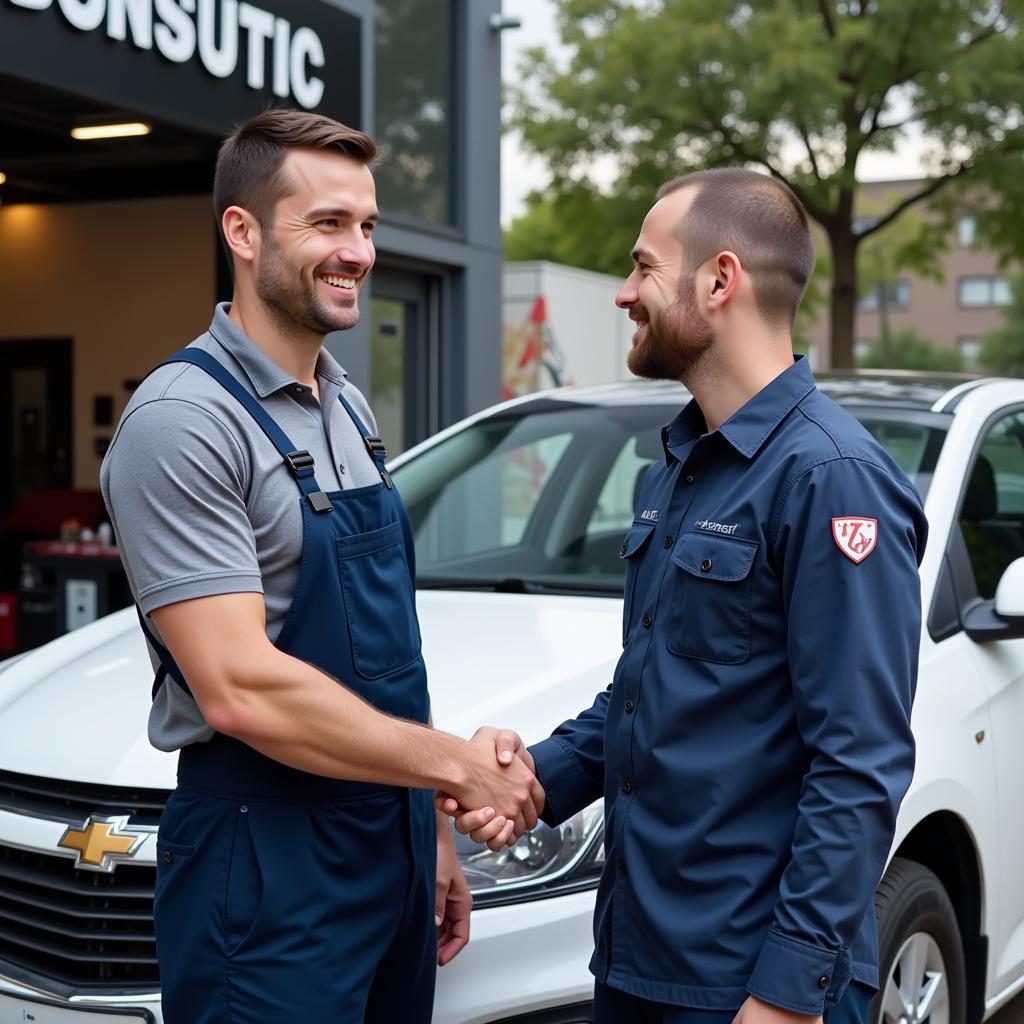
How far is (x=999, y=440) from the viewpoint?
3.63 m

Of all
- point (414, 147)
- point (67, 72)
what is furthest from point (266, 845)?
point (414, 147)

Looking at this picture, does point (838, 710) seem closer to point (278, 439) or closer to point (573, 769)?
point (573, 769)

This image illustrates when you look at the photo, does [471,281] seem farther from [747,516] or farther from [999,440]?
[747,516]

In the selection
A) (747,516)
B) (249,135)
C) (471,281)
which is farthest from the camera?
(471,281)

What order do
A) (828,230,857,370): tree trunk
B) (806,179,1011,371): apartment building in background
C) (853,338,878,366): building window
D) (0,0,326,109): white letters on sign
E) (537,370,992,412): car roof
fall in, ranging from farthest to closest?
(853,338,878,366): building window < (806,179,1011,371): apartment building in background < (828,230,857,370): tree trunk < (0,0,326,109): white letters on sign < (537,370,992,412): car roof

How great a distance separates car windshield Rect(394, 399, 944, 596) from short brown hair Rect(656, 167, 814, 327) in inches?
71.9

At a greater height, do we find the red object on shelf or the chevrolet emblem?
the chevrolet emblem

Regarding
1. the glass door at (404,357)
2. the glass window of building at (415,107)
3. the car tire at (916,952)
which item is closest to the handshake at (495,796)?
the car tire at (916,952)

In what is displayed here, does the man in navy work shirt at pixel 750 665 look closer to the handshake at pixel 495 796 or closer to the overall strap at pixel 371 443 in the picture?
the handshake at pixel 495 796

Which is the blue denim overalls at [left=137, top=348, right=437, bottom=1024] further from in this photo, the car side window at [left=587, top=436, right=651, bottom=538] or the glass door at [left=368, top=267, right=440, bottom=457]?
the glass door at [left=368, top=267, right=440, bottom=457]

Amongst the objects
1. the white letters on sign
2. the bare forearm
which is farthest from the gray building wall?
the bare forearm

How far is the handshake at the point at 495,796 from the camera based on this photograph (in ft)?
6.84

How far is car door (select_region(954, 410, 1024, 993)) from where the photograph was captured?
3.05 metres

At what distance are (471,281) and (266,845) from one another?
8.32 metres
